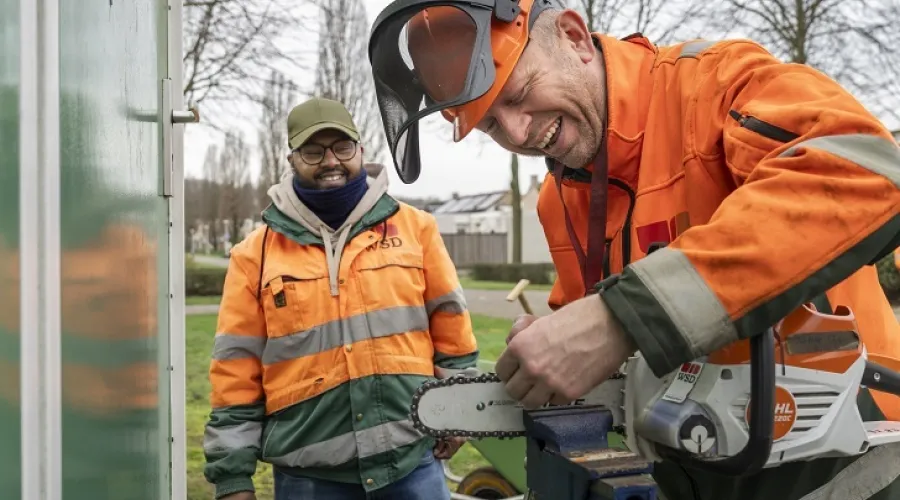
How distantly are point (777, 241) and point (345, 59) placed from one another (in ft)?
44.6

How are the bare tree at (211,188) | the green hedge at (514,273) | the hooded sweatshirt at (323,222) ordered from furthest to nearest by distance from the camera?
1. the bare tree at (211,188)
2. the green hedge at (514,273)
3. the hooded sweatshirt at (323,222)

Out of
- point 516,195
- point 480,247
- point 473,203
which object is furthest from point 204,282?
point 473,203

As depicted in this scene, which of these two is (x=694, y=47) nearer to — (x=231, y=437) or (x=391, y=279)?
(x=391, y=279)

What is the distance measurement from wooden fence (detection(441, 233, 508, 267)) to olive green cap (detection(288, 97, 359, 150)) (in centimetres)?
2966

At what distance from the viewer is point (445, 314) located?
310 cm

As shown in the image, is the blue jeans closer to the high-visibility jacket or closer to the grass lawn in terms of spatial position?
the high-visibility jacket

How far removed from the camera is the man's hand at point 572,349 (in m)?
1.26

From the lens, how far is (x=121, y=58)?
184cm

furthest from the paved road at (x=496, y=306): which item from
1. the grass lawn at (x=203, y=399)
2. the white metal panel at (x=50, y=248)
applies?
the white metal panel at (x=50, y=248)

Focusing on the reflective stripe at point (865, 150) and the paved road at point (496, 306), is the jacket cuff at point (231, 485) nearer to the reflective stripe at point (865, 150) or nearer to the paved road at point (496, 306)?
the reflective stripe at point (865, 150)

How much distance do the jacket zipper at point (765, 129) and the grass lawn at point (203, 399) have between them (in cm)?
466

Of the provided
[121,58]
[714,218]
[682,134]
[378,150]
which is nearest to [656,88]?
[682,134]

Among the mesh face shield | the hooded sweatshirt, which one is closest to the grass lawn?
the hooded sweatshirt

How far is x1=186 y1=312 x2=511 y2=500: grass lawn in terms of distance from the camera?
556 cm
